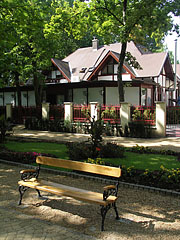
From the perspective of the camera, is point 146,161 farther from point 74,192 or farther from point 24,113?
point 24,113

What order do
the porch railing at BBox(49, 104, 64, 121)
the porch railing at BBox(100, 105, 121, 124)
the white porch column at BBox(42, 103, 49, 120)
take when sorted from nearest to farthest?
the porch railing at BBox(100, 105, 121, 124) < the porch railing at BBox(49, 104, 64, 121) < the white porch column at BBox(42, 103, 49, 120)

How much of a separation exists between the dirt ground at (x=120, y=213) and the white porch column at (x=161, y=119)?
362 inches

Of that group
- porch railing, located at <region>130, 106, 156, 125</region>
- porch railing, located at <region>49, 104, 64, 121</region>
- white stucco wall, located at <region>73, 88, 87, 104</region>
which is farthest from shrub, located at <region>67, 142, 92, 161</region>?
white stucco wall, located at <region>73, 88, 87, 104</region>

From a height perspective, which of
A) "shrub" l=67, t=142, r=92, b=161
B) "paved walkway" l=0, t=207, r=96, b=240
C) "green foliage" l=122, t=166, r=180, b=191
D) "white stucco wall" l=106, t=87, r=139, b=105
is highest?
"white stucco wall" l=106, t=87, r=139, b=105

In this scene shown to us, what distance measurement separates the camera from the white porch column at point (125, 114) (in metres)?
16.0

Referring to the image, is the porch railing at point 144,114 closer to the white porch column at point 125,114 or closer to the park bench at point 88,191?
the white porch column at point 125,114

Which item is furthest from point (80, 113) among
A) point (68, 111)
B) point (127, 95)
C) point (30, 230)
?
point (30, 230)

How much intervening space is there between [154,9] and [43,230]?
1605 centimetres

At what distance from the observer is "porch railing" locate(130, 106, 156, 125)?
49.6 feet

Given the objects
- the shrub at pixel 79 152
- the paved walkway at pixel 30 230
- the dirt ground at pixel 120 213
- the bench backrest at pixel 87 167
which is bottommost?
the dirt ground at pixel 120 213

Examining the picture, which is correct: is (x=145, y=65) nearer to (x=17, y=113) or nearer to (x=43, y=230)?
(x=17, y=113)

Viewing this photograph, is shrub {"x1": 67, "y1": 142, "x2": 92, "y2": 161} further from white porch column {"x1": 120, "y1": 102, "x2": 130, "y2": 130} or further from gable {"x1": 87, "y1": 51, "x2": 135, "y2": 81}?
gable {"x1": 87, "y1": 51, "x2": 135, "y2": 81}

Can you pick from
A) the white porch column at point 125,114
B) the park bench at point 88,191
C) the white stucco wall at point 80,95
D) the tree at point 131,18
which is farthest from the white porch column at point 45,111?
the park bench at point 88,191

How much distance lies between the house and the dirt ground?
16565 millimetres
